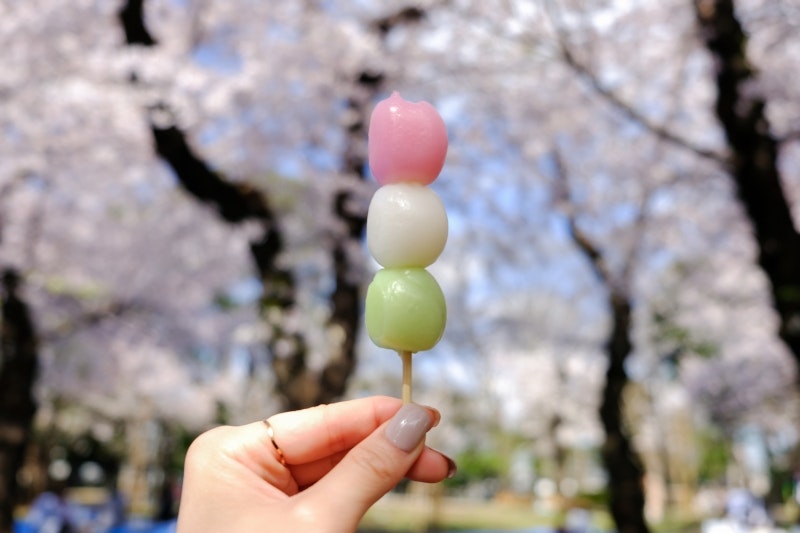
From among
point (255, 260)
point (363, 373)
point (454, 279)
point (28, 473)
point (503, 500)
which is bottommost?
point (503, 500)

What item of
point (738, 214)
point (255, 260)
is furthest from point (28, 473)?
point (738, 214)

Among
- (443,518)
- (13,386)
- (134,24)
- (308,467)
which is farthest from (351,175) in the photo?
(443,518)

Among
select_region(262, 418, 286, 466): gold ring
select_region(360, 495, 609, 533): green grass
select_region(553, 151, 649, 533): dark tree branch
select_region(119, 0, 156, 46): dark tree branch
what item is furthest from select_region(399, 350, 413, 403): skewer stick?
select_region(360, 495, 609, 533): green grass

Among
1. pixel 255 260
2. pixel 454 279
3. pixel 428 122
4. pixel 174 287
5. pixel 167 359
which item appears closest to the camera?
pixel 428 122

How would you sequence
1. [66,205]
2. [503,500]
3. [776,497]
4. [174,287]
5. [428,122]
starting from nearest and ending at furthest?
[428,122] → [66,205] → [174,287] → [776,497] → [503,500]

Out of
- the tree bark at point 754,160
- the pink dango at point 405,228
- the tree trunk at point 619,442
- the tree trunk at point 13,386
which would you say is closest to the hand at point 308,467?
the pink dango at point 405,228

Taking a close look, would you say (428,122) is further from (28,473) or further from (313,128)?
(28,473)

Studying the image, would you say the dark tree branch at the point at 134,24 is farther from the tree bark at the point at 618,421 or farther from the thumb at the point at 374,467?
the thumb at the point at 374,467
